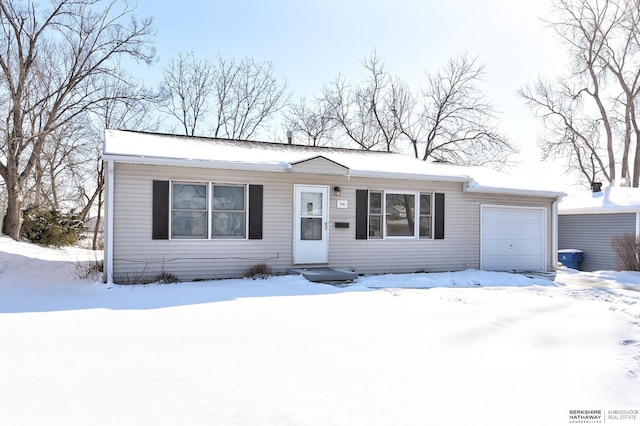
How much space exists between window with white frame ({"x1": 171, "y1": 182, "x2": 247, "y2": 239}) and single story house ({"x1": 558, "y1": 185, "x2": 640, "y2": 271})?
1294cm

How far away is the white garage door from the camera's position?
11367mm

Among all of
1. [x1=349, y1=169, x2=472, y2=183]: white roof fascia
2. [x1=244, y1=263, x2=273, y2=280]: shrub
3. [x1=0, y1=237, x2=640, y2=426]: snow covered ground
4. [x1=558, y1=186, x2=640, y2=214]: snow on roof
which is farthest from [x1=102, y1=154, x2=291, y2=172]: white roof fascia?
[x1=558, y1=186, x2=640, y2=214]: snow on roof

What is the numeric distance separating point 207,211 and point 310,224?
228 centimetres

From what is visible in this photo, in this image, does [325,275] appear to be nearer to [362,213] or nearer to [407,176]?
[362,213]

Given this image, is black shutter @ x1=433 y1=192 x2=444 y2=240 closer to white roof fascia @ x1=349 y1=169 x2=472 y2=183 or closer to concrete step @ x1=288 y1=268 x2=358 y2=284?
white roof fascia @ x1=349 y1=169 x2=472 y2=183

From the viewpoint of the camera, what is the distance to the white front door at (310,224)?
374 inches

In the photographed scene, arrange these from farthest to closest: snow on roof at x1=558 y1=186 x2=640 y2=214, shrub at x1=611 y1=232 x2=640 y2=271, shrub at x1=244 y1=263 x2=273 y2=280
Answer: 1. snow on roof at x1=558 y1=186 x2=640 y2=214
2. shrub at x1=611 y1=232 x2=640 y2=271
3. shrub at x1=244 y1=263 x2=273 y2=280

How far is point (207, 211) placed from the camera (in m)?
8.88

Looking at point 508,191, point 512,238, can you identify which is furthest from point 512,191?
point 512,238

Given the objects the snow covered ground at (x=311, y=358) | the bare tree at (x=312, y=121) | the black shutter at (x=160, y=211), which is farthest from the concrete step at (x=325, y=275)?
the bare tree at (x=312, y=121)

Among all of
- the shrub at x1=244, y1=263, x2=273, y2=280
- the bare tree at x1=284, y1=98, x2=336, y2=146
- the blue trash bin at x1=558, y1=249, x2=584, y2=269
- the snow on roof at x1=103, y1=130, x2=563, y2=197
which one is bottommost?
the blue trash bin at x1=558, y1=249, x2=584, y2=269

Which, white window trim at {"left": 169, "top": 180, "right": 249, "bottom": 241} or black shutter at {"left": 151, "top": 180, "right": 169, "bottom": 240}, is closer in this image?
black shutter at {"left": 151, "top": 180, "right": 169, "bottom": 240}

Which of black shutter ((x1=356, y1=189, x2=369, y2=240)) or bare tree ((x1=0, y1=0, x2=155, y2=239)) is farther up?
bare tree ((x1=0, y1=0, x2=155, y2=239))

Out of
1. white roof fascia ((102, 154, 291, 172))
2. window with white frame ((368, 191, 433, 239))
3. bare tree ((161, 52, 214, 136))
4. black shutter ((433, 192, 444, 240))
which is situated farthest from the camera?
bare tree ((161, 52, 214, 136))
